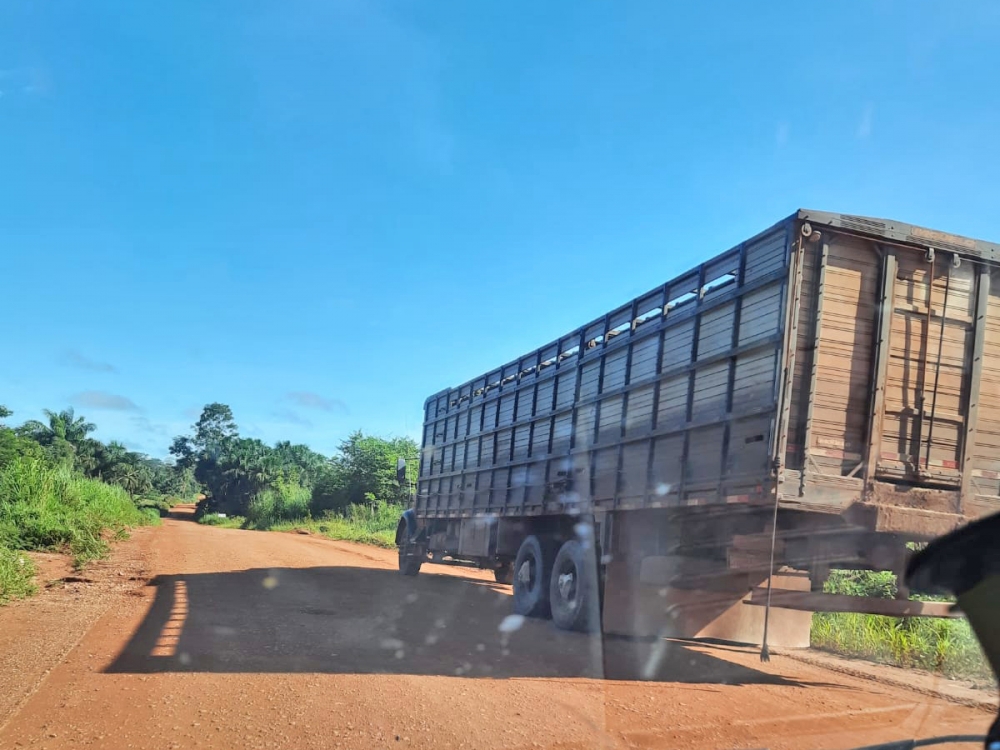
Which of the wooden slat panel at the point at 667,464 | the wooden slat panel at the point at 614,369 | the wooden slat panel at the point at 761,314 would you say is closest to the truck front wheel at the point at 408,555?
the wooden slat panel at the point at 614,369

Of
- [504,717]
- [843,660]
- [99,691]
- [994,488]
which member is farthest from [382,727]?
[843,660]

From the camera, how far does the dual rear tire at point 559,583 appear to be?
8570mm

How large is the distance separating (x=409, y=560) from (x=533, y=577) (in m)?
6.30

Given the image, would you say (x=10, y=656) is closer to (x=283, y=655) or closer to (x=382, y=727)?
(x=283, y=655)

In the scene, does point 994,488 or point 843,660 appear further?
point 843,660

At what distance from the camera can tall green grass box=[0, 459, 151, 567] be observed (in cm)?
1486

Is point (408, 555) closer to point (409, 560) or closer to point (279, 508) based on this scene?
point (409, 560)

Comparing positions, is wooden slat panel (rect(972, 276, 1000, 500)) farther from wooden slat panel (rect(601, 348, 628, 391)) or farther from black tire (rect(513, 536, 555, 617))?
black tire (rect(513, 536, 555, 617))

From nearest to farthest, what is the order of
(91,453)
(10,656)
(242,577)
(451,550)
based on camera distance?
(10,656) < (242,577) < (451,550) < (91,453)

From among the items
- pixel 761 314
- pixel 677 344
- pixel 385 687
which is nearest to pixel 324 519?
pixel 677 344

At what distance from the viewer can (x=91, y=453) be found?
153 ft

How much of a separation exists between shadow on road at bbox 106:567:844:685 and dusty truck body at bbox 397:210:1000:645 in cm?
68

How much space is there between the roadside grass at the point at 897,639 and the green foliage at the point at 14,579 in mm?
9293

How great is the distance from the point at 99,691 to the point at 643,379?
18.0 ft
